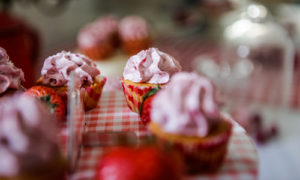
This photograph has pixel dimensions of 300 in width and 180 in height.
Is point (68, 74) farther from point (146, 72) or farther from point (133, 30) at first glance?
point (133, 30)

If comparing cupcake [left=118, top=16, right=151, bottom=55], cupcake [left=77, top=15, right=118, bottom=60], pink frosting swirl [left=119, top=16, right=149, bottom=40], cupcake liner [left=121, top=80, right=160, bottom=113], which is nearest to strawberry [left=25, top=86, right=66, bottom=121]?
cupcake liner [left=121, top=80, right=160, bottom=113]

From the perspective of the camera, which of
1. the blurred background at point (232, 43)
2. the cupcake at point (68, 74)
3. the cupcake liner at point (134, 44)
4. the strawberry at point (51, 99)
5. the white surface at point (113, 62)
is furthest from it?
the cupcake liner at point (134, 44)

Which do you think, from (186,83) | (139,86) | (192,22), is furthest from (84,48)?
(192,22)

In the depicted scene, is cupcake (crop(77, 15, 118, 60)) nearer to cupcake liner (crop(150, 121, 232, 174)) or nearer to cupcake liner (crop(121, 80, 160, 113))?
cupcake liner (crop(121, 80, 160, 113))

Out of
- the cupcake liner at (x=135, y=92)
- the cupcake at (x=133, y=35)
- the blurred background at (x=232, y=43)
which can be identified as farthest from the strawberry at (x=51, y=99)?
the cupcake at (x=133, y=35)

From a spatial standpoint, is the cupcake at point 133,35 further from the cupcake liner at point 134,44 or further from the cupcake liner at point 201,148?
the cupcake liner at point 201,148

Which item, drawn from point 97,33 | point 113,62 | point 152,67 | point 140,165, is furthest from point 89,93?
point 97,33

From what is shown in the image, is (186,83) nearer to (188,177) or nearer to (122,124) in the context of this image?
(188,177)

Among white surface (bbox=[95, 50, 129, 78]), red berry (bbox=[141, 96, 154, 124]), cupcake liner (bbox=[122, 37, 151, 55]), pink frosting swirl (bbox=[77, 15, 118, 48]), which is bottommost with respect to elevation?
red berry (bbox=[141, 96, 154, 124])
